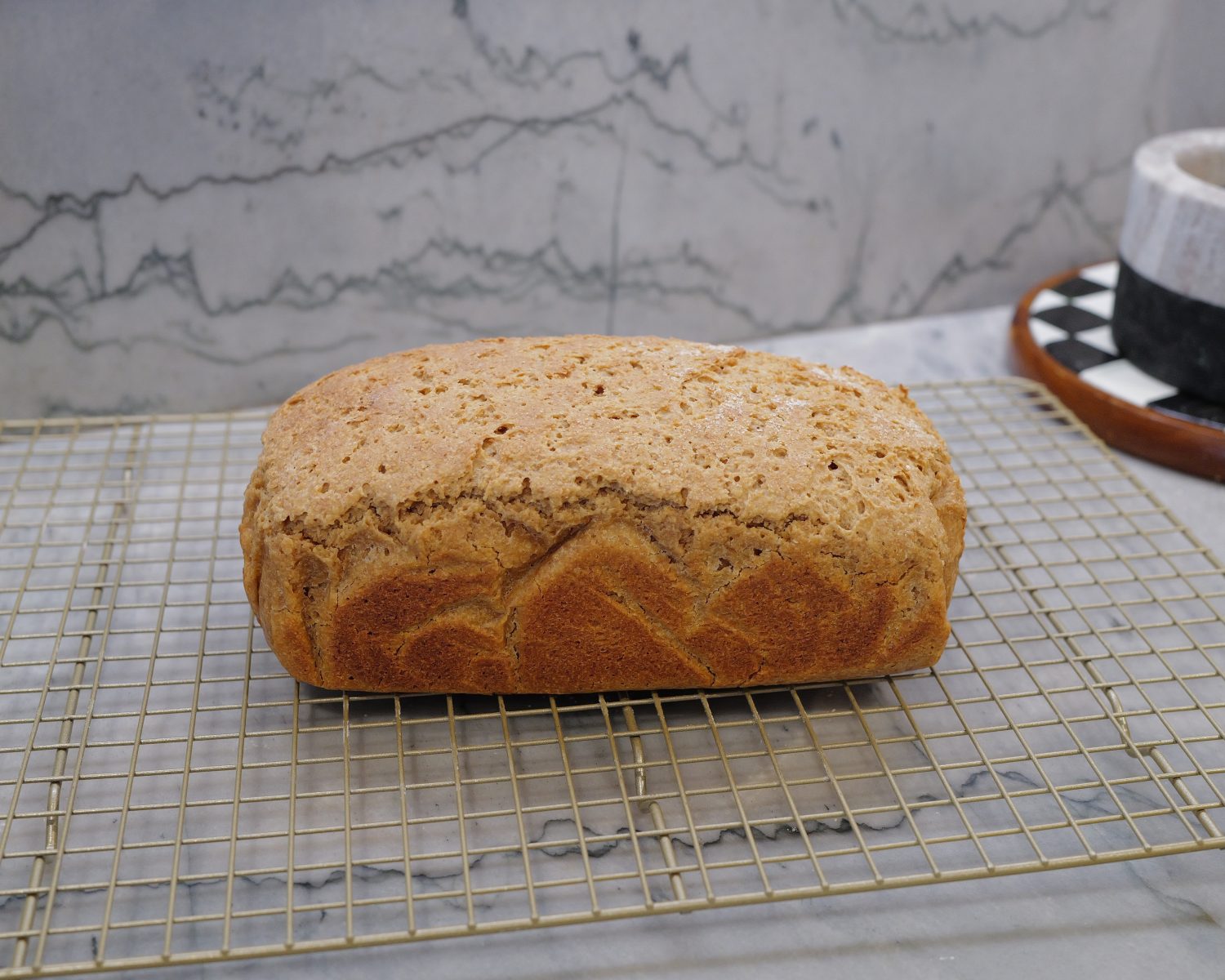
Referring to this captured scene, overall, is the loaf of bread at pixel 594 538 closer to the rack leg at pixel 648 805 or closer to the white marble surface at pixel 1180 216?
the rack leg at pixel 648 805

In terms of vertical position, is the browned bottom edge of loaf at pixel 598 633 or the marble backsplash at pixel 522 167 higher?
the marble backsplash at pixel 522 167

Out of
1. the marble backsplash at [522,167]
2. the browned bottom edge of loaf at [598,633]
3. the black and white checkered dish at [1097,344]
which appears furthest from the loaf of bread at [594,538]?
the black and white checkered dish at [1097,344]

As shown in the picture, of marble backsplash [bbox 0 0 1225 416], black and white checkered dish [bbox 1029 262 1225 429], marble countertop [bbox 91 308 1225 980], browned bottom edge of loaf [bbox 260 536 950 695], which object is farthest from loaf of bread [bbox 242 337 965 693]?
black and white checkered dish [bbox 1029 262 1225 429]

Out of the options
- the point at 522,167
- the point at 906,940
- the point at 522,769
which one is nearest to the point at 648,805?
the point at 522,769

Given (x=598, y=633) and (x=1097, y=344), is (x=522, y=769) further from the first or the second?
(x=1097, y=344)

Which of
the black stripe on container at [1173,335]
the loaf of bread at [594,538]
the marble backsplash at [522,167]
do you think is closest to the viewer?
the loaf of bread at [594,538]

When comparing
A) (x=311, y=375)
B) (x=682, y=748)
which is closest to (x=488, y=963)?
(x=682, y=748)

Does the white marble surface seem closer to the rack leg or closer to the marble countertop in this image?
the marble countertop
